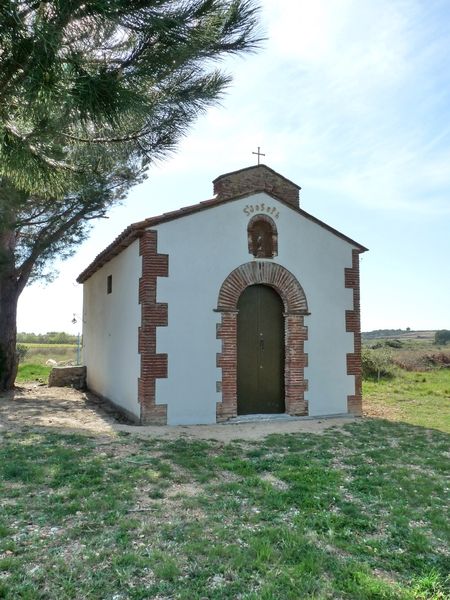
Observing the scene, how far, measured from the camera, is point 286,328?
31.6 ft

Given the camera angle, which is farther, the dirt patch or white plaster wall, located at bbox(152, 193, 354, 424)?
white plaster wall, located at bbox(152, 193, 354, 424)

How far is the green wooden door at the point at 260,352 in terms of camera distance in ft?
30.7

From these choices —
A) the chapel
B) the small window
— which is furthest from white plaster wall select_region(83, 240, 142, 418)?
the small window

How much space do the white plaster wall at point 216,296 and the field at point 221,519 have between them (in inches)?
66.7

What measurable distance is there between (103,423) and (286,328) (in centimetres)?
402

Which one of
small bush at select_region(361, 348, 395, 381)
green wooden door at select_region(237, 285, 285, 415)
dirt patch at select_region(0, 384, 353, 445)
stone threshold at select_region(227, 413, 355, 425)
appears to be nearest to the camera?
dirt patch at select_region(0, 384, 353, 445)

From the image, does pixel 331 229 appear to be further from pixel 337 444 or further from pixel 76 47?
pixel 76 47

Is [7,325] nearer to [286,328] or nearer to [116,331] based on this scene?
[116,331]

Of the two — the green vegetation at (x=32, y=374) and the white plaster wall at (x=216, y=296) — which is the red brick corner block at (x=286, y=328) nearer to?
the white plaster wall at (x=216, y=296)

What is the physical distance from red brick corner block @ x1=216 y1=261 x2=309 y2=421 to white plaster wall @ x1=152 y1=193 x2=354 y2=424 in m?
0.14

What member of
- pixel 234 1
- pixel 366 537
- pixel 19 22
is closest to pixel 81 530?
pixel 366 537

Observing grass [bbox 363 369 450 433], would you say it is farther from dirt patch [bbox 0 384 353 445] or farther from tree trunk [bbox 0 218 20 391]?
tree trunk [bbox 0 218 20 391]

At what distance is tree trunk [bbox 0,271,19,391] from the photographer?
1280 cm

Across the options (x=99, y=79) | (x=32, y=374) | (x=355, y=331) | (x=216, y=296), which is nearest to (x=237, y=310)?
(x=216, y=296)
